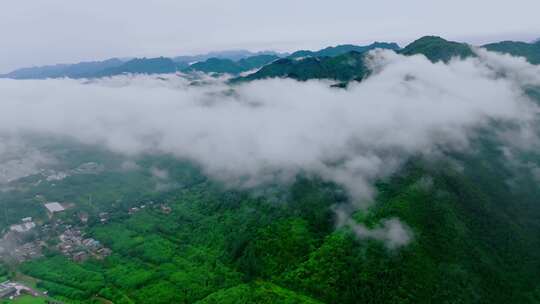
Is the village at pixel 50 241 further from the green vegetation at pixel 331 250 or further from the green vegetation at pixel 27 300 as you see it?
the green vegetation at pixel 331 250

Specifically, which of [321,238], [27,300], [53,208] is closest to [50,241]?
[53,208]

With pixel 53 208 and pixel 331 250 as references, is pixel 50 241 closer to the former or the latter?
pixel 53 208

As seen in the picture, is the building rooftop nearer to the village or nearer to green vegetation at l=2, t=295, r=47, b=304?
the village

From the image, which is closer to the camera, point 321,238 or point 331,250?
point 331,250

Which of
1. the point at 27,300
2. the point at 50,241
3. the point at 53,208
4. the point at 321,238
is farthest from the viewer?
the point at 53,208

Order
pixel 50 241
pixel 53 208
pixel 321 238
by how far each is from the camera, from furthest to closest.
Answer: pixel 53 208
pixel 50 241
pixel 321 238

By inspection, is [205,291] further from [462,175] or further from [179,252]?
[462,175]

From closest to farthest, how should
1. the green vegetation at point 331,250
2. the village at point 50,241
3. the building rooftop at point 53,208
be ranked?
the green vegetation at point 331,250 → the village at point 50,241 → the building rooftop at point 53,208

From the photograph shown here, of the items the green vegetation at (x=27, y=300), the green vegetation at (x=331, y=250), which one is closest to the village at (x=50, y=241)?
the green vegetation at (x=27, y=300)

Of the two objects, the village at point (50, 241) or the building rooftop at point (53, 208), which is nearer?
the village at point (50, 241)

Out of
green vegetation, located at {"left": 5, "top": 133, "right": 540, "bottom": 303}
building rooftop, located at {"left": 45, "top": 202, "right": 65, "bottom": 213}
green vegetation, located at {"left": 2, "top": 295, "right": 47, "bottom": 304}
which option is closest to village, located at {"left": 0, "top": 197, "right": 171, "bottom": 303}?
building rooftop, located at {"left": 45, "top": 202, "right": 65, "bottom": 213}

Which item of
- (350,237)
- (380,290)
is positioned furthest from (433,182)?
(380,290)
